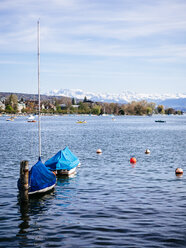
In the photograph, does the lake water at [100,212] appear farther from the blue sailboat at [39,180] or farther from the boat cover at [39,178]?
the boat cover at [39,178]

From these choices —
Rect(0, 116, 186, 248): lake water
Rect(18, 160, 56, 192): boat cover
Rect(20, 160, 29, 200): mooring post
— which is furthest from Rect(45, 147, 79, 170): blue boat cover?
Rect(20, 160, 29, 200): mooring post

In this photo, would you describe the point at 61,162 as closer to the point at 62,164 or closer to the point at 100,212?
the point at 62,164

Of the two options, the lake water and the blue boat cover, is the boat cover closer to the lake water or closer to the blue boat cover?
A: the lake water

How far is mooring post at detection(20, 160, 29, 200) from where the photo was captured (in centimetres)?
2764

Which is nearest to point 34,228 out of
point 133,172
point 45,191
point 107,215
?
point 107,215

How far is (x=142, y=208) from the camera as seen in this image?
26.5 m

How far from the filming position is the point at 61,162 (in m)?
39.8

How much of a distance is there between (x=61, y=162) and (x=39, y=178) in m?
10.2

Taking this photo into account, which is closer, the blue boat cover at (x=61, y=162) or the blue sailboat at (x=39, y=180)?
the blue sailboat at (x=39, y=180)

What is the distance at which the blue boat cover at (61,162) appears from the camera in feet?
128

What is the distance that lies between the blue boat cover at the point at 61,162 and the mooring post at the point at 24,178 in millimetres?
10391

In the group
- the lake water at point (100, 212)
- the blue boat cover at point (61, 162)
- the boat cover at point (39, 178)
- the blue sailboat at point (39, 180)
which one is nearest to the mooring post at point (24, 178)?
the blue sailboat at point (39, 180)

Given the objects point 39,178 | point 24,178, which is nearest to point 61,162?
point 39,178

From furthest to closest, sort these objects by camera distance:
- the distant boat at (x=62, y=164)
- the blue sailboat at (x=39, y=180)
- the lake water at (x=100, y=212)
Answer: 1. the distant boat at (x=62, y=164)
2. the blue sailboat at (x=39, y=180)
3. the lake water at (x=100, y=212)
